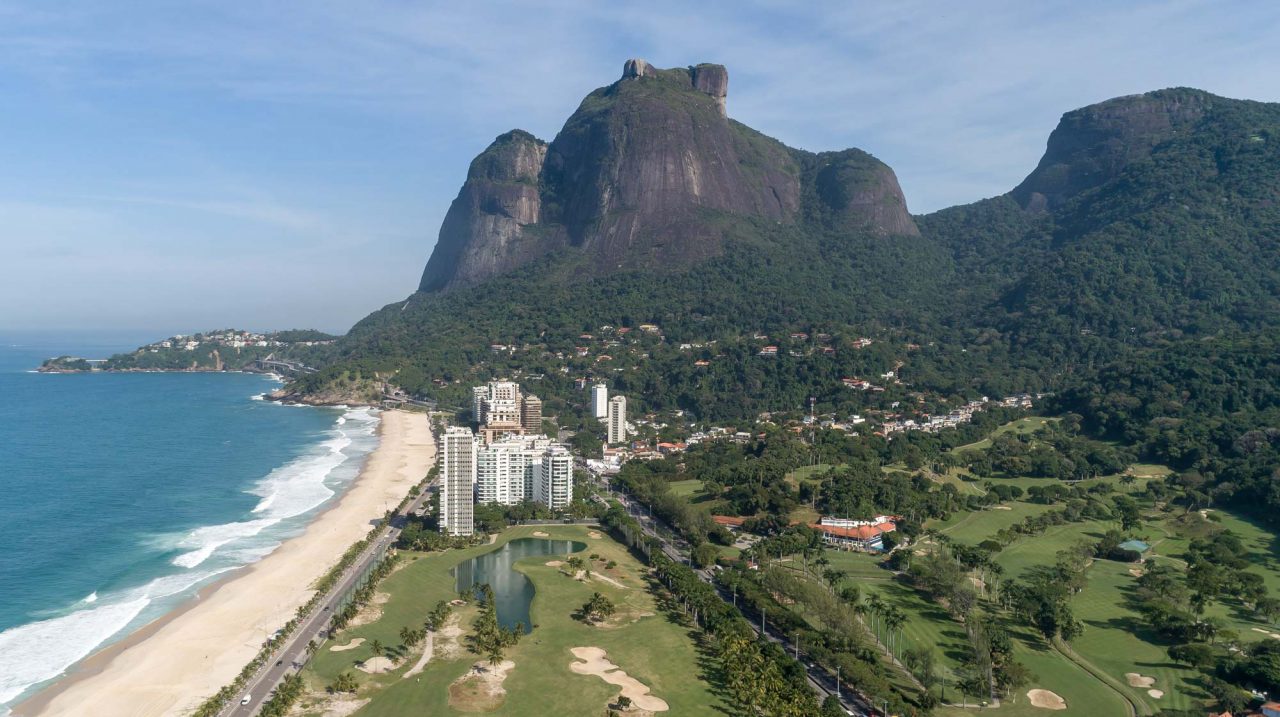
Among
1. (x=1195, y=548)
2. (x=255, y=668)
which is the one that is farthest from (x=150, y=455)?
(x=1195, y=548)

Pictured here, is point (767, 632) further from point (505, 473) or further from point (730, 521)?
point (505, 473)

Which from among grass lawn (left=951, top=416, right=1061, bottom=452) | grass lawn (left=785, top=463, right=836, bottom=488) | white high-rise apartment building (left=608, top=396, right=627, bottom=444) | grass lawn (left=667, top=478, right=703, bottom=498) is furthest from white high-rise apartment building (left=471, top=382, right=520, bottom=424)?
grass lawn (left=951, top=416, right=1061, bottom=452)

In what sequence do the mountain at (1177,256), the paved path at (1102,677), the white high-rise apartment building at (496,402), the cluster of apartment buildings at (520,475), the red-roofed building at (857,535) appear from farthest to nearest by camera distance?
the mountain at (1177,256) → the white high-rise apartment building at (496,402) → the cluster of apartment buildings at (520,475) → the red-roofed building at (857,535) → the paved path at (1102,677)

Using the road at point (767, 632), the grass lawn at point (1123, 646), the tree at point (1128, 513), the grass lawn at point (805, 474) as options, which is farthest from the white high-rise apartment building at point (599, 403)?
the grass lawn at point (1123, 646)

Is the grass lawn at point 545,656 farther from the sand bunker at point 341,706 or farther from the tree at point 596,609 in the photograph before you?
the tree at point 596,609

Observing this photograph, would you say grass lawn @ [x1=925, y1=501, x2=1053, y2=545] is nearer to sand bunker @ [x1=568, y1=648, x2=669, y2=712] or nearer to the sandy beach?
sand bunker @ [x1=568, y1=648, x2=669, y2=712]

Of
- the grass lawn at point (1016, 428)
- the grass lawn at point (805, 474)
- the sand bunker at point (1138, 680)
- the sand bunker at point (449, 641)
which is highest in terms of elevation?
the grass lawn at point (1016, 428)
